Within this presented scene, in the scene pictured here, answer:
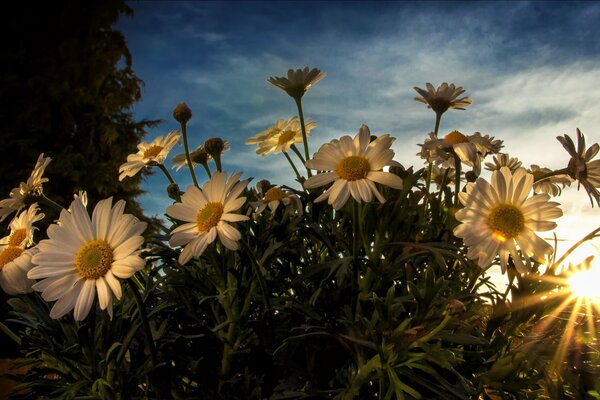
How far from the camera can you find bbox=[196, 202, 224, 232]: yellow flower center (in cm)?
85

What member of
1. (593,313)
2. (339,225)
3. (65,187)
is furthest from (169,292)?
(65,187)

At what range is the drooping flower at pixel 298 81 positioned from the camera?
1.14 metres

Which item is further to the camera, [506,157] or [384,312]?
[506,157]

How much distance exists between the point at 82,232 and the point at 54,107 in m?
9.72

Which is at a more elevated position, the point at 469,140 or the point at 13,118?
the point at 13,118

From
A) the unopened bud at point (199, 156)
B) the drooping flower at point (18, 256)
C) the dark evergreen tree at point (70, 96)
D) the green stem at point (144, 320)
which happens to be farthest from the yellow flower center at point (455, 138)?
the dark evergreen tree at point (70, 96)

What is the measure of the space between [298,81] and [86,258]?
1.79 feet

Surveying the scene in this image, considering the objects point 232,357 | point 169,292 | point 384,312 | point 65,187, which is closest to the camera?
point 384,312

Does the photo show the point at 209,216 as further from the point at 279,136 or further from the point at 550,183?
the point at 550,183

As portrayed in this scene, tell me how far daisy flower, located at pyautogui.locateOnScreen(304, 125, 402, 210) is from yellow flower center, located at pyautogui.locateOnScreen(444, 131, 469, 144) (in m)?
0.23

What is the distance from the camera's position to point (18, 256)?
1.02 metres

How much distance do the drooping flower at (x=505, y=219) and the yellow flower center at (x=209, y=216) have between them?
0.36 meters

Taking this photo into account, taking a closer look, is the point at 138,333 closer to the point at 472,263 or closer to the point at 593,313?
the point at 472,263

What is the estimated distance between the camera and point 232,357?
91cm
